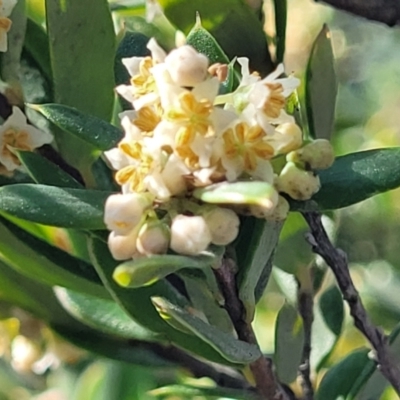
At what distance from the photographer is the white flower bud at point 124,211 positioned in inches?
18.3

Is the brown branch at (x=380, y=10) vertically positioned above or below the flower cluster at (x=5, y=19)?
below

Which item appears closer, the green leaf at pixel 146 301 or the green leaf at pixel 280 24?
the green leaf at pixel 146 301

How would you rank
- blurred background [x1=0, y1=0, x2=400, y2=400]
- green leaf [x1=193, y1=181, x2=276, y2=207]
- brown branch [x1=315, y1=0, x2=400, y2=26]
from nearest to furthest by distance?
1. green leaf [x1=193, y1=181, x2=276, y2=207]
2. brown branch [x1=315, y1=0, x2=400, y2=26]
3. blurred background [x1=0, y1=0, x2=400, y2=400]

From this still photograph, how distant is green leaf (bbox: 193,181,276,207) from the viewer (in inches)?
17.0

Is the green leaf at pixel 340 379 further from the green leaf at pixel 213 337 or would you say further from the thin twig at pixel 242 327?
the green leaf at pixel 213 337

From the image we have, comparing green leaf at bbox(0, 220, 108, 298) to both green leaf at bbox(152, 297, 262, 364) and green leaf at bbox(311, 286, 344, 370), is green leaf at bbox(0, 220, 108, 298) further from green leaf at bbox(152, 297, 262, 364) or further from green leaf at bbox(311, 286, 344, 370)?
green leaf at bbox(311, 286, 344, 370)

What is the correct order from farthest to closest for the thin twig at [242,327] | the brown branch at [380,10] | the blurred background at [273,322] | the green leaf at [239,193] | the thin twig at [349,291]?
the blurred background at [273,322], the brown branch at [380,10], the thin twig at [349,291], the thin twig at [242,327], the green leaf at [239,193]

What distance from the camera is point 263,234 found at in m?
0.53

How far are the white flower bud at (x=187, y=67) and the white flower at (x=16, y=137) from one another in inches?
7.3

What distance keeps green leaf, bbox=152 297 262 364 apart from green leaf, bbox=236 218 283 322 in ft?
0.11

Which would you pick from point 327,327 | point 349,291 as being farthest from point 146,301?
point 327,327

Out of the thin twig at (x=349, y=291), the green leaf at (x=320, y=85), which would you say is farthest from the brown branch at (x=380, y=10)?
the thin twig at (x=349, y=291)

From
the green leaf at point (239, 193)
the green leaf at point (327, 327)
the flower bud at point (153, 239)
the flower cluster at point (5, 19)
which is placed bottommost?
the green leaf at point (327, 327)

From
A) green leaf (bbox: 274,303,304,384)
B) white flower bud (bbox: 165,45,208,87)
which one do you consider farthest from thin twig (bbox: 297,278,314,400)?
white flower bud (bbox: 165,45,208,87)
